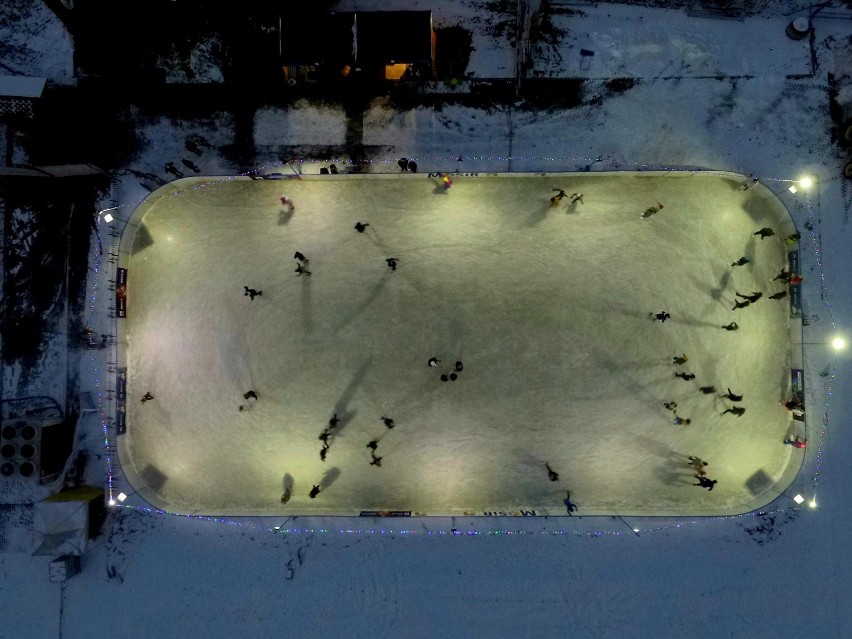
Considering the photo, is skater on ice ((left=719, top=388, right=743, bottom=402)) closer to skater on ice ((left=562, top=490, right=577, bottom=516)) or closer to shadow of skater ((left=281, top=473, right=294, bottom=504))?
skater on ice ((left=562, top=490, right=577, bottom=516))

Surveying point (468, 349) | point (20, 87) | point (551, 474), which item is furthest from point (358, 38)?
point (551, 474)

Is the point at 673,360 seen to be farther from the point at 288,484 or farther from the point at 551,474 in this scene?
the point at 288,484

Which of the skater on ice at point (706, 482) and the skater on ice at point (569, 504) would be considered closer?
the skater on ice at point (706, 482)

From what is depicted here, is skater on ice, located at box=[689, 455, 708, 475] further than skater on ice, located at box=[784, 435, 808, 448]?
Yes

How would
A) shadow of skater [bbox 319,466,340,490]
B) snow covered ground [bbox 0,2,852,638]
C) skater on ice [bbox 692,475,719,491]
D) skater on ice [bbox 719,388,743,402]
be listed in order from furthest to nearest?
shadow of skater [bbox 319,466,340,490], skater on ice [bbox 719,388,743,402], snow covered ground [bbox 0,2,852,638], skater on ice [bbox 692,475,719,491]

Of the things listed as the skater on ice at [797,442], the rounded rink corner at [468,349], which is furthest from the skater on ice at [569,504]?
the skater on ice at [797,442]

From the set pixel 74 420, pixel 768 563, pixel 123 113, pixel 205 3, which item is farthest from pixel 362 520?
pixel 205 3

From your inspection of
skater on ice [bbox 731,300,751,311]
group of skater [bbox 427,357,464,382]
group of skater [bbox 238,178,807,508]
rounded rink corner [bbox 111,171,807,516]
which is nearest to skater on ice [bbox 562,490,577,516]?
group of skater [bbox 238,178,807,508]

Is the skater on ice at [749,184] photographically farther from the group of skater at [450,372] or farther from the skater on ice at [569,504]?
the skater on ice at [569,504]
